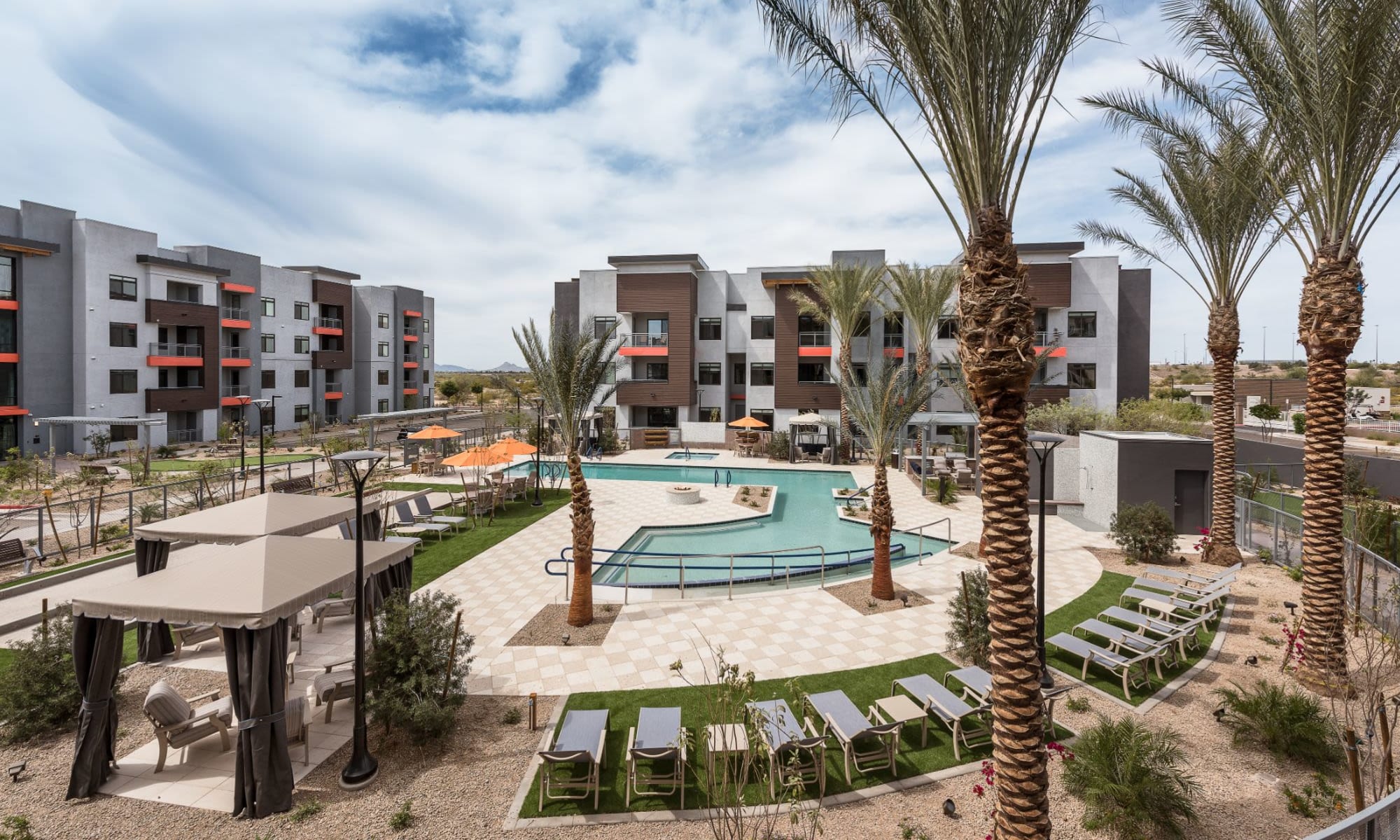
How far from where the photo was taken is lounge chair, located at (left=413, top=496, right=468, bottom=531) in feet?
54.6

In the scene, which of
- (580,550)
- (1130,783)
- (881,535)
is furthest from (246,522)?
(1130,783)

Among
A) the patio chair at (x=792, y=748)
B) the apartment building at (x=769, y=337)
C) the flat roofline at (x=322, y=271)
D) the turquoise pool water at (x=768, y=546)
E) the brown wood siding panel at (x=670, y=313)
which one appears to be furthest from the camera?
the flat roofline at (x=322, y=271)

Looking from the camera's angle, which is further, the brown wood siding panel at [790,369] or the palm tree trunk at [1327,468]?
the brown wood siding panel at [790,369]

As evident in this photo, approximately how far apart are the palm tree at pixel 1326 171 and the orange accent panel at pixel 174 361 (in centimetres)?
4623

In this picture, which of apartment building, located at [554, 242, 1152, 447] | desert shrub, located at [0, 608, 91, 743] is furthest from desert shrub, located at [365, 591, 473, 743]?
apartment building, located at [554, 242, 1152, 447]

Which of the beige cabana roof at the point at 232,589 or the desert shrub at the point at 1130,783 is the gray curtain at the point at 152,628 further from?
the desert shrub at the point at 1130,783

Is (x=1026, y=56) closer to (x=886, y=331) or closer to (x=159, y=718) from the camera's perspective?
(x=159, y=718)

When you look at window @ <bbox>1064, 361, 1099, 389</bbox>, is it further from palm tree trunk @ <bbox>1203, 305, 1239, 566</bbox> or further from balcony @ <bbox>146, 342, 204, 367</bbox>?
balcony @ <bbox>146, 342, 204, 367</bbox>

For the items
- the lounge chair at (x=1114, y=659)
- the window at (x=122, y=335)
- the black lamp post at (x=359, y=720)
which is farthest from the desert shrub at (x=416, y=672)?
the window at (x=122, y=335)

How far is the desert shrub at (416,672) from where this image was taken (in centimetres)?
697

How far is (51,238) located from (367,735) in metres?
39.5

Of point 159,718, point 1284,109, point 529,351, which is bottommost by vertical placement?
point 159,718

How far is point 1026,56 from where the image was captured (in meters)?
5.43

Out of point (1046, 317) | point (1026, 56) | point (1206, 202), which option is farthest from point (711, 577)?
point (1046, 317)
